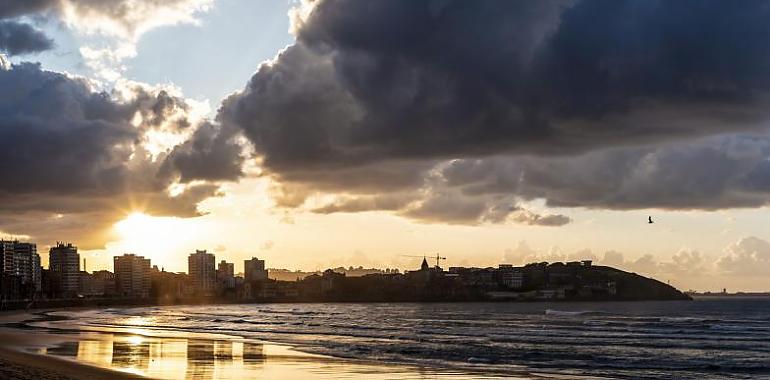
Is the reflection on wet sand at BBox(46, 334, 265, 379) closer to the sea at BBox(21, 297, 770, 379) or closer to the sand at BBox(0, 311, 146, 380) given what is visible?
the sea at BBox(21, 297, 770, 379)

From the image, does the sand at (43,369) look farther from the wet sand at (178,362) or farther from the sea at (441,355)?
the sea at (441,355)

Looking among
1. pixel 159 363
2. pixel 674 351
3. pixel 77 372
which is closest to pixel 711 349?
pixel 674 351

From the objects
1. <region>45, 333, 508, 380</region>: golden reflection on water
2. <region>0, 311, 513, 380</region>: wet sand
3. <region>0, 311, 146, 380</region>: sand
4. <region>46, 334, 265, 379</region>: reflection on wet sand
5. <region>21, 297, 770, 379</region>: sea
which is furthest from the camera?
<region>21, 297, 770, 379</region>: sea

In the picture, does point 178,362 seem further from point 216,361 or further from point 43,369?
point 43,369

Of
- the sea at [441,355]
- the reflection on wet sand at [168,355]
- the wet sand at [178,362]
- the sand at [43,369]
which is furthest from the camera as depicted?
the sea at [441,355]

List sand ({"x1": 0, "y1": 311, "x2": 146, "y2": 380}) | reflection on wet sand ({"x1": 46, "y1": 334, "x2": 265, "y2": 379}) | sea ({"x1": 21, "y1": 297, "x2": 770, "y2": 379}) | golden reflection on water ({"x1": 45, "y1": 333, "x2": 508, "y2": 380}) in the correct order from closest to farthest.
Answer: sand ({"x1": 0, "y1": 311, "x2": 146, "y2": 380}), golden reflection on water ({"x1": 45, "y1": 333, "x2": 508, "y2": 380}), reflection on wet sand ({"x1": 46, "y1": 334, "x2": 265, "y2": 379}), sea ({"x1": 21, "y1": 297, "x2": 770, "y2": 379})

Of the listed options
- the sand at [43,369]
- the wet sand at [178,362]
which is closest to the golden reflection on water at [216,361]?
the wet sand at [178,362]

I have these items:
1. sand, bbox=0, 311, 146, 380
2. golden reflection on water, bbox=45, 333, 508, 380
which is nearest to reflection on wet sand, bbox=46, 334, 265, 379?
golden reflection on water, bbox=45, 333, 508, 380

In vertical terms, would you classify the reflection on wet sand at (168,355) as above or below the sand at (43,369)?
below

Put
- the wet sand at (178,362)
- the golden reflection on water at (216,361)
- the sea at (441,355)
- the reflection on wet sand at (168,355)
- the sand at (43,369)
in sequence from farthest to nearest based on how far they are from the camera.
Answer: the sea at (441,355) < the reflection on wet sand at (168,355) < the golden reflection on water at (216,361) < the wet sand at (178,362) < the sand at (43,369)

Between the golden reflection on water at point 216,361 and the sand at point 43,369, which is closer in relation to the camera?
the sand at point 43,369

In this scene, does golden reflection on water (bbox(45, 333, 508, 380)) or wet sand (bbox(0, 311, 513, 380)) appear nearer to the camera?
wet sand (bbox(0, 311, 513, 380))

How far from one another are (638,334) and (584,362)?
117 feet

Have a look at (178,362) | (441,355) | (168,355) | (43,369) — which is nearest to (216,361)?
(178,362)
